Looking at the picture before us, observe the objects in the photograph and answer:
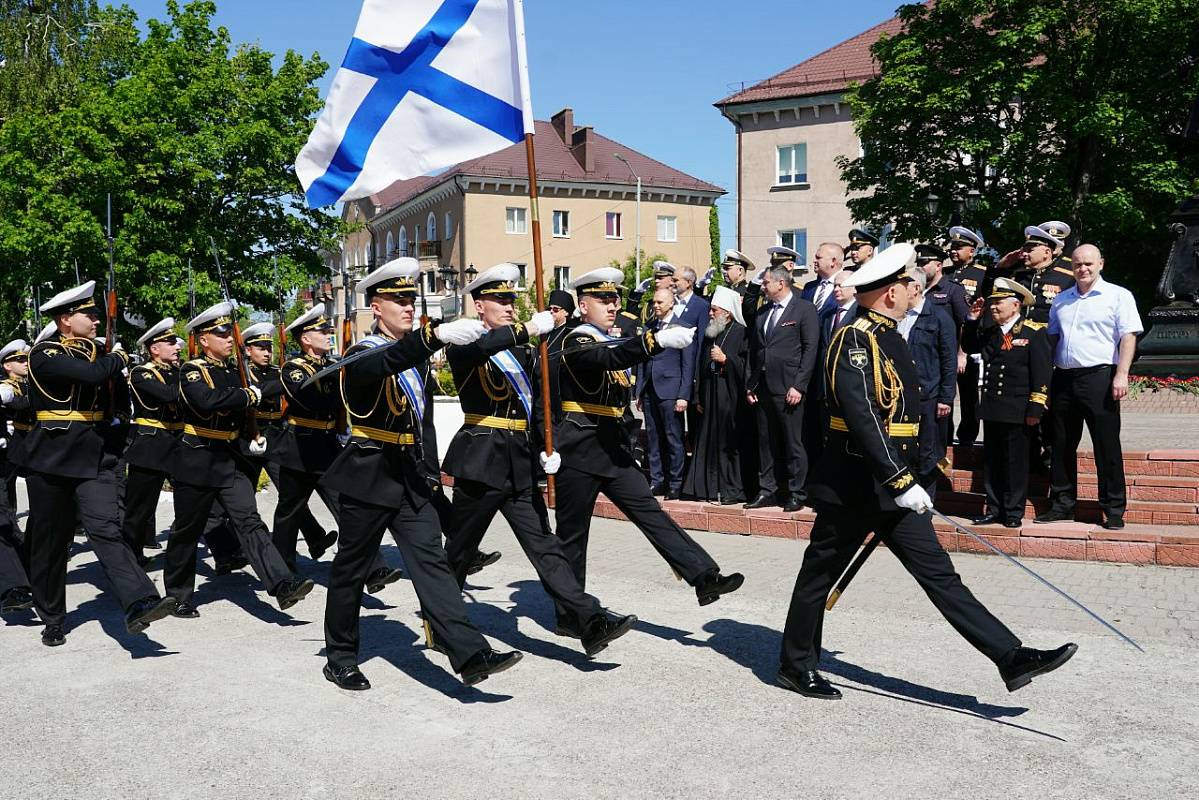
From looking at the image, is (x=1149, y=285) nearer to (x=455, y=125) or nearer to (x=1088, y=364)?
(x=1088, y=364)

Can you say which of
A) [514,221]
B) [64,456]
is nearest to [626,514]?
[64,456]

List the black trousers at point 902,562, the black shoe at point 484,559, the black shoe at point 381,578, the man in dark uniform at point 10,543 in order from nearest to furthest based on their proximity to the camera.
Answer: the black trousers at point 902,562 < the man in dark uniform at point 10,543 < the black shoe at point 381,578 < the black shoe at point 484,559

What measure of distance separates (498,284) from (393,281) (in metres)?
0.61

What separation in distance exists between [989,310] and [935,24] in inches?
979

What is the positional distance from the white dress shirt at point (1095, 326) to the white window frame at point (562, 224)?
51.0 m

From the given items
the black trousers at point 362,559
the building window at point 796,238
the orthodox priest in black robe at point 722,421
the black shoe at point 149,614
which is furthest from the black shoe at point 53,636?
the building window at point 796,238

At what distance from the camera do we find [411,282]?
605cm

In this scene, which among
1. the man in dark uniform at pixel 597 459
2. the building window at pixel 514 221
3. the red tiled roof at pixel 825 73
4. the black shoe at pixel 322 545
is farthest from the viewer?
the building window at pixel 514 221

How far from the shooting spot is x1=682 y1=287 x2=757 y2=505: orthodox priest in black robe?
10.9 meters

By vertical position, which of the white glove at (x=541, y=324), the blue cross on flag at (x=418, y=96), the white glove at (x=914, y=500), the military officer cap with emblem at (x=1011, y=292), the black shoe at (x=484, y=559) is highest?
the blue cross on flag at (x=418, y=96)

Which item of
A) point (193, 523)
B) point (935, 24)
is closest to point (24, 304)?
point (935, 24)

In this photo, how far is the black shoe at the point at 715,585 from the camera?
6348mm

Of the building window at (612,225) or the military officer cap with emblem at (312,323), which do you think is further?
the building window at (612,225)

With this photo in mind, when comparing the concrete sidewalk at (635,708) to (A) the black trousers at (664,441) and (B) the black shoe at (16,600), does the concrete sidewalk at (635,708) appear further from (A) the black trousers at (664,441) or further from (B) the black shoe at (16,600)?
(A) the black trousers at (664,441)
